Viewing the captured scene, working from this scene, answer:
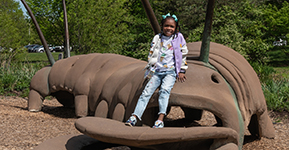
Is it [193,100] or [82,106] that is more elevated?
[193,100]

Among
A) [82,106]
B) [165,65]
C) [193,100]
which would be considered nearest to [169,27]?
[165,65]

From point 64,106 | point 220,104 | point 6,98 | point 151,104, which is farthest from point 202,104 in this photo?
point 6,98

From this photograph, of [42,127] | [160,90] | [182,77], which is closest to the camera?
[160,90]

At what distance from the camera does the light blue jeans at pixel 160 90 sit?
3.10m

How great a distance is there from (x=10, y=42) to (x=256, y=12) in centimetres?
1134

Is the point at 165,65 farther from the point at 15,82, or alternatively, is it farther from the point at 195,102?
the point at 15,82

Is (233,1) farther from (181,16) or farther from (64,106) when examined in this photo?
(64,106)

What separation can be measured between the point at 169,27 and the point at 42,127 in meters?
3.29

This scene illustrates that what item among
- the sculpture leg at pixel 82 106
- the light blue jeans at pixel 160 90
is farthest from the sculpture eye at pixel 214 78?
the sculpture leg at pixel 82 106

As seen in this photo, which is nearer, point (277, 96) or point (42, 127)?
point (42, 127)

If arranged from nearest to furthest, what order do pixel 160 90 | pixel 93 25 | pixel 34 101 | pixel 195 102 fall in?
pixel 195 102
pixel 160 90
pixel 34 101
pixel 93 25

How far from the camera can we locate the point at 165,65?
11.0 feet

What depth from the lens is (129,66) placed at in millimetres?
4852

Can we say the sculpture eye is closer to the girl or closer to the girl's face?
the girl
